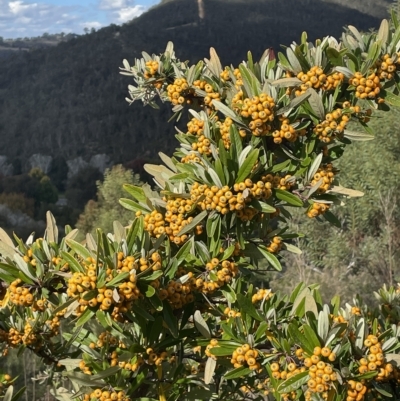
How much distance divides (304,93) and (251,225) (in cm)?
43

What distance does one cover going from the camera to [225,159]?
130cm

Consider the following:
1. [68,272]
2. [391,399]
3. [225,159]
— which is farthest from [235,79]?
[391,399]

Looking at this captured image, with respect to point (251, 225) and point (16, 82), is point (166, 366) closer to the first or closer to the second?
point (251, 225)

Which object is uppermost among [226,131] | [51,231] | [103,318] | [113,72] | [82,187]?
[226,131]

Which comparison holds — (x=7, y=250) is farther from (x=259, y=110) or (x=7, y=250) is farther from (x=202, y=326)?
(x=259, y=110)

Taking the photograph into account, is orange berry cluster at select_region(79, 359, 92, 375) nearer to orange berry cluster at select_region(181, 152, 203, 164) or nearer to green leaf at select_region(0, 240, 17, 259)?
green leaf at select_region(0, 240, 17, 259)

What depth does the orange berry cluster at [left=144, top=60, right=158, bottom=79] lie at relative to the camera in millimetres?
1942

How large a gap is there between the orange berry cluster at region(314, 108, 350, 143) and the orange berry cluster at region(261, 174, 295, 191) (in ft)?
0.52

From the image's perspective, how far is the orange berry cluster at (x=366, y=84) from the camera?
147 cm

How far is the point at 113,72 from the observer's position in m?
49.3

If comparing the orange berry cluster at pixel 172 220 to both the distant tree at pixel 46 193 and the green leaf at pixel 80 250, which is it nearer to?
the green leaf at pixel 80 250

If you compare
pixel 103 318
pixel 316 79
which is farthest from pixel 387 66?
pixel 103 318

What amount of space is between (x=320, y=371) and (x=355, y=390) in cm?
12

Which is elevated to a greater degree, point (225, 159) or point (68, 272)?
point (225, 159)
